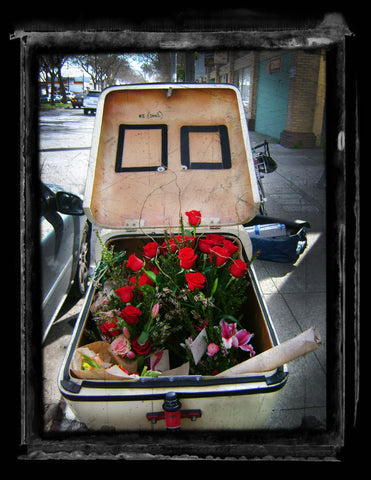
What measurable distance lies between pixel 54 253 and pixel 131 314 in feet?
4.45

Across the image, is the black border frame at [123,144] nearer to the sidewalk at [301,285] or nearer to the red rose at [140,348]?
the sidewalk at [301,285]

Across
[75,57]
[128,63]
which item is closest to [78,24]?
[75,57]

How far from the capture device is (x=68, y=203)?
2494mm

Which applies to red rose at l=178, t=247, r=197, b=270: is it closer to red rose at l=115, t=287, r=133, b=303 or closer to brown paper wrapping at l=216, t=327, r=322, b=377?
red rose at l=115, t=287, r=133, b=303

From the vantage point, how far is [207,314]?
57.2 inches

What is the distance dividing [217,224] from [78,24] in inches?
58.2

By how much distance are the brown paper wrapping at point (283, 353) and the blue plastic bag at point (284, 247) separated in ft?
9.26

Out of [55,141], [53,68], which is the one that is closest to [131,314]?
[55,141]

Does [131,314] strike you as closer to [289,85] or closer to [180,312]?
[180,312]

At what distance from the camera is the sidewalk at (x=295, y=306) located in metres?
1.08

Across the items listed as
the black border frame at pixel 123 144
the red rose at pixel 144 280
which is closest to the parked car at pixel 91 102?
the black border frame at pixel 123 144

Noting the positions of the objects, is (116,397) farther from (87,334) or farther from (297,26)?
(297,26)

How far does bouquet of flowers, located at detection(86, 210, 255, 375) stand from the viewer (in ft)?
4.55
